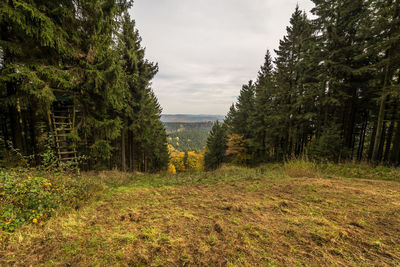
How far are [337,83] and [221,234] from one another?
1308 cm

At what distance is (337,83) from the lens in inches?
393

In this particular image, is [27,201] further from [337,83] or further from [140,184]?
[337,83]

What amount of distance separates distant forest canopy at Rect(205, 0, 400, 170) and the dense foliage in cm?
4

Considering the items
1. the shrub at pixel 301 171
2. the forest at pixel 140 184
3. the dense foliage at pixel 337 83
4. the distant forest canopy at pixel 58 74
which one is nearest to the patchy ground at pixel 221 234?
the forest at pixel 140 184

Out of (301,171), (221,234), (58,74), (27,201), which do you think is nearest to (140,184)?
(27,201)

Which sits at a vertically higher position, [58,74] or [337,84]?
[337,84]

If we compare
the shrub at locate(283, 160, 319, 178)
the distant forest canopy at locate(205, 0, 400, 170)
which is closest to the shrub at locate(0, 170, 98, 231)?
the shrub at locate(283, 160, 319, 178)

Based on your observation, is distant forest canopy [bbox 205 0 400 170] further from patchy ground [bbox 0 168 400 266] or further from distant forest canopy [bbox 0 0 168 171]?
A: distant forest canopy [bbox 0 0 168 171]

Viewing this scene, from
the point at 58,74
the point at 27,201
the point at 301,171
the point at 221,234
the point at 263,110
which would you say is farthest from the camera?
the point at 263,110

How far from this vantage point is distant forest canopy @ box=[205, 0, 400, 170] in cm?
829

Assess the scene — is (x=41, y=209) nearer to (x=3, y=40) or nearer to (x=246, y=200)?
(x=246, y=200)

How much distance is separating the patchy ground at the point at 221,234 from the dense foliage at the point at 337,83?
6.39 metres

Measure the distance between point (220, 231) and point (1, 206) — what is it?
12.5 feet

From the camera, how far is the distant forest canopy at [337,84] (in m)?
8.29
